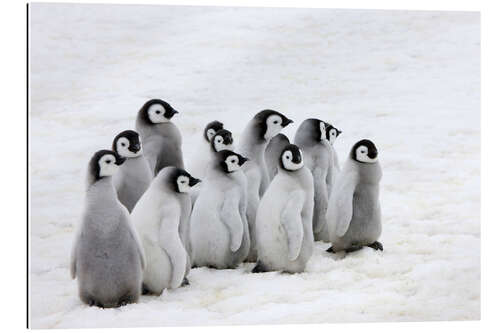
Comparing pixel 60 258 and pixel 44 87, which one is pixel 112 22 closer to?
pixel 44 87

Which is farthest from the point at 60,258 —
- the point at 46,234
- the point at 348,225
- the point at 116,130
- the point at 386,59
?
the point at 386,59

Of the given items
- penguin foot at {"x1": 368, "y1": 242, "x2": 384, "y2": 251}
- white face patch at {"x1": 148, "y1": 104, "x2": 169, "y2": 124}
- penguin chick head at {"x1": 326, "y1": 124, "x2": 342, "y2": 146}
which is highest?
white face patch at {"x1": 148, "y1": 104, "x2": 169, "y2": 124}

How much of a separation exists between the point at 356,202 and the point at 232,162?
2.14ft

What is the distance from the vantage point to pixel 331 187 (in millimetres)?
4473

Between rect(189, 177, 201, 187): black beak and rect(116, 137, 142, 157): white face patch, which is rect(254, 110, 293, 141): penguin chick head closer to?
rect(189, 177, 201, 187): black beak

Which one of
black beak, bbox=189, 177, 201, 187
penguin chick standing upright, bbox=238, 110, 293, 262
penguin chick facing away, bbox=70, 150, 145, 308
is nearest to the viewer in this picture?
penguin chick facing away, bbox=70, 150, 145, 308

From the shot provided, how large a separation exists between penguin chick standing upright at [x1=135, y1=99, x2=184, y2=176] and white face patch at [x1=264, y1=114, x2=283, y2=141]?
41cm

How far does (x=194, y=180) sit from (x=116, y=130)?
18.2 inches

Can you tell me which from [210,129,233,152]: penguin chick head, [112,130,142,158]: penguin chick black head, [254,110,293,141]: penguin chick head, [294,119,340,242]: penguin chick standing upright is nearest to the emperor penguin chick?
[294,119,340,242]: penguin chick standing upright

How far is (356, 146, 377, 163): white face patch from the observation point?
4.38 m

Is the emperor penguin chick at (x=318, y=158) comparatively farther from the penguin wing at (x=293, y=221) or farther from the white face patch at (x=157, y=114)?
the white face patch at (x=157, y=114)

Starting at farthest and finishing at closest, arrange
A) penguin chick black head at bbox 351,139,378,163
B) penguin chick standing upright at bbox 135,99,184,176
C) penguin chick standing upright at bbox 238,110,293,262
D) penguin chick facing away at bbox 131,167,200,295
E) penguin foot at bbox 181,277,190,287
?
penguin chick black head at bbox 351,139,378,163 → penguin chick standing upright at bbox 238,110,293,262 → penguin chick standing upright at bbox 135,99,184,176 → penguin foot at bbox 181,277,190,287 → penguin chick facing away at bbox 131,167,200,295

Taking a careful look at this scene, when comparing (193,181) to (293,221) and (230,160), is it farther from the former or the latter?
(293,221)

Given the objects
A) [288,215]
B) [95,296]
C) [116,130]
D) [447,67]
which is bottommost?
[95,296]
